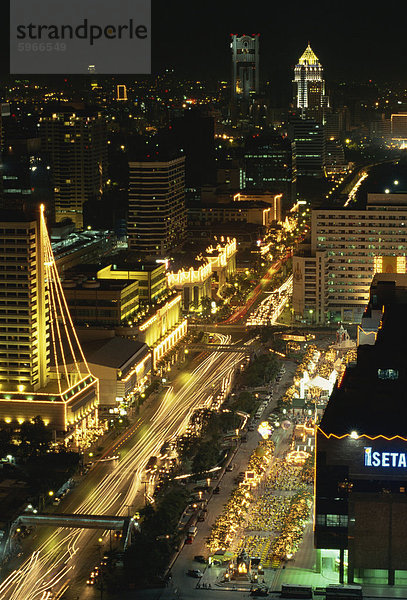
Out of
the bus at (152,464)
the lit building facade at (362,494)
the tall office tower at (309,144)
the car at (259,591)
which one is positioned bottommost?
the car at (259,591)

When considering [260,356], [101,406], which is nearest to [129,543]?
[101,406]

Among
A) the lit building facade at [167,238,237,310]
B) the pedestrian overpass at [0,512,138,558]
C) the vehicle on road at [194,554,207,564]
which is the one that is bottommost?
the vehicle on road at [194,554,207,564]

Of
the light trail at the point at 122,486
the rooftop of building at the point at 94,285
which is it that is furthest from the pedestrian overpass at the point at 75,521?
the rooftop of building at the point at 94,285

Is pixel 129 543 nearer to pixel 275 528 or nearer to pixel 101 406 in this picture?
pixel 275 528

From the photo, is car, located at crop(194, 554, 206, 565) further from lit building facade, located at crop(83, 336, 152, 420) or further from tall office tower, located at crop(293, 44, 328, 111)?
tall office tower, located at crop(293, 44, 328, 111)

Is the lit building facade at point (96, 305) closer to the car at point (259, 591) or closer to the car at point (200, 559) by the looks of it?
the car at point (200, 559)

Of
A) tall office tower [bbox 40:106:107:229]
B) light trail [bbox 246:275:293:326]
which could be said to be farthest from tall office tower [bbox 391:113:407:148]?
light trail [bbox 246:275:293:326]

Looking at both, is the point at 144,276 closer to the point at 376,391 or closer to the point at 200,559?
the point at 376,391

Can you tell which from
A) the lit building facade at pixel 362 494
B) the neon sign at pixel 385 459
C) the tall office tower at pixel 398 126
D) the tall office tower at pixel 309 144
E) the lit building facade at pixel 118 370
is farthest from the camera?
the tall office tower at pixel 398 126
